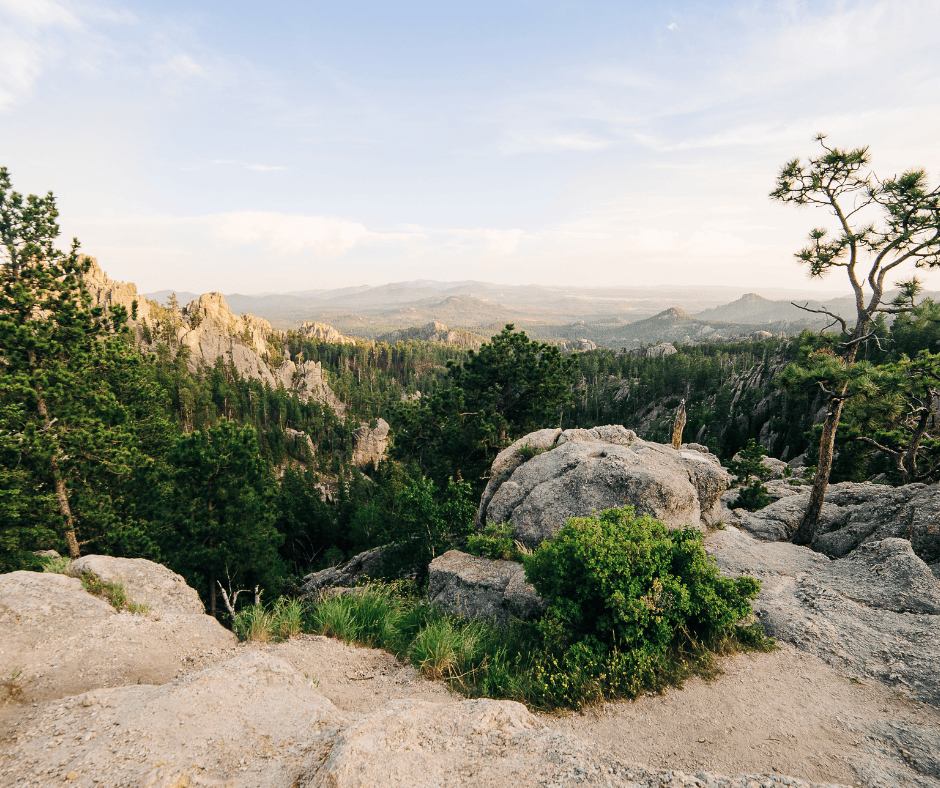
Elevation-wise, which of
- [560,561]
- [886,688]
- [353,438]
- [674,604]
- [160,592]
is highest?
[560,561]

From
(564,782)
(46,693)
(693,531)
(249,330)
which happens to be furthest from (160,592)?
(249,330)

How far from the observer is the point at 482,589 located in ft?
35.0

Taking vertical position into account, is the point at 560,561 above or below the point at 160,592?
above

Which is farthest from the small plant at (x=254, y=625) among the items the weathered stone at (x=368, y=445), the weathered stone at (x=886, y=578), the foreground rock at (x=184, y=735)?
the weathered stone at (x=368, y=445)

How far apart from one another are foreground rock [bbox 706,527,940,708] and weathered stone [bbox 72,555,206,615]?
41.0 feet

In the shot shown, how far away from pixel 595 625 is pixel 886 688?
459cm

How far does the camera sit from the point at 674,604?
7223 mm

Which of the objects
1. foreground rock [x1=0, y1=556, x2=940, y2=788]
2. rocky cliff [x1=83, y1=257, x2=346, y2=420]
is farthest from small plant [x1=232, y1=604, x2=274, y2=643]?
rocky cliff [x1=83, y1=257, x2=346, y2=420]

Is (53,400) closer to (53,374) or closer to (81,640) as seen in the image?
(53,374)

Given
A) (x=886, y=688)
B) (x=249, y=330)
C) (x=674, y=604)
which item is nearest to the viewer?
(x=886, y=688)

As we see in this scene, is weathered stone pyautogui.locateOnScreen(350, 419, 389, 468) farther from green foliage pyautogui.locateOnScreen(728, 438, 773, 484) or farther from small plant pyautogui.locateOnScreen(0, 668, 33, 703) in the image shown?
small plant pyautogui.locateOnScreen(0, 668, 33, 703)

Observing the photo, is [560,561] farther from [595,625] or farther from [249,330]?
[249,330]

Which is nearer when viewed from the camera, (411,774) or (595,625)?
(411,774)

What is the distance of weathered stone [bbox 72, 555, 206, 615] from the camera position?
9.04 meters
